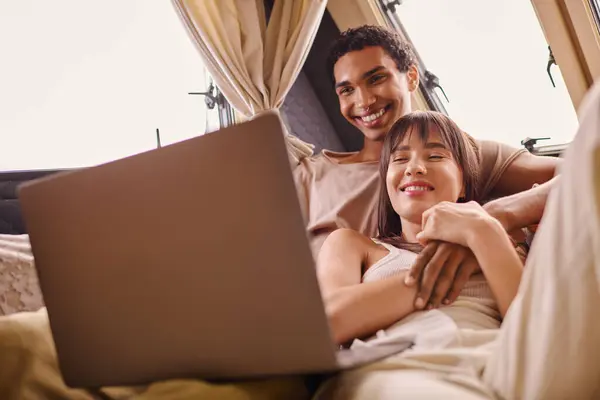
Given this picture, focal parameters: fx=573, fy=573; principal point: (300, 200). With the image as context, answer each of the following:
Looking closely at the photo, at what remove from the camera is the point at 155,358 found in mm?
862

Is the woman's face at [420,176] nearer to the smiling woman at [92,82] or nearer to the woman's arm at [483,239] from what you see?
the woman's arm at [483,239]

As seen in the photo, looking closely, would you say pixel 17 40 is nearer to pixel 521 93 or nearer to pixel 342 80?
pixel 342 80

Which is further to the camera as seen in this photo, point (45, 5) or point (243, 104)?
point (45, 5)

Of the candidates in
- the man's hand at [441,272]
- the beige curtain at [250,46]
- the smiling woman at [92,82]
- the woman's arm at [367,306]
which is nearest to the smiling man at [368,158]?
the beige curtain at [250,46]

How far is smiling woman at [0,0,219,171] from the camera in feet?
8.34

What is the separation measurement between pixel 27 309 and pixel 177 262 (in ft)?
3.11

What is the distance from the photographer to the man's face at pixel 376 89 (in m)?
2.10

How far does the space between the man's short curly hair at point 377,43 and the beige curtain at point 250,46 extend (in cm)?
35

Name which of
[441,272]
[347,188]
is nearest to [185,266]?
[441,272]

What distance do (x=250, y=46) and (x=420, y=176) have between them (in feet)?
4.26

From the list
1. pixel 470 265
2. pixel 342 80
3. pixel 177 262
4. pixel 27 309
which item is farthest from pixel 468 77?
pixel 177 262

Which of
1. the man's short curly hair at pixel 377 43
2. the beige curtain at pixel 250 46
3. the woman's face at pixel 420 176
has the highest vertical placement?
the beige curtain at pixel 250 46

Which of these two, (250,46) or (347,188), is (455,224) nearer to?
(347,188)

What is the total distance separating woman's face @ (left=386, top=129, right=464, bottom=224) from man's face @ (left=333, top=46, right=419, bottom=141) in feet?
1.96
